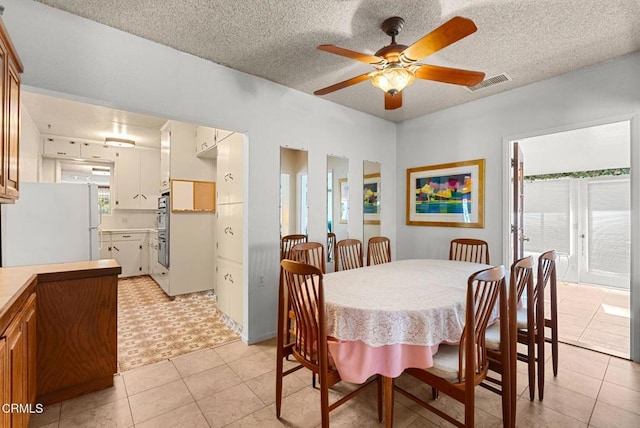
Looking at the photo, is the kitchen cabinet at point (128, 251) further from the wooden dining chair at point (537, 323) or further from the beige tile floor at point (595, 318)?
the beige tile floor at point (595, 318)

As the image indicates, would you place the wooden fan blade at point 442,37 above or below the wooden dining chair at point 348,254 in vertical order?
above

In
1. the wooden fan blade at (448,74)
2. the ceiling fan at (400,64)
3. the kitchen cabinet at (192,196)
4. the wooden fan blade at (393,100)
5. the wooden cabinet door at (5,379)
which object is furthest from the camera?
the kitchen cabinet at (192,196)

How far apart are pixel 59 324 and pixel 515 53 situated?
4035 mm

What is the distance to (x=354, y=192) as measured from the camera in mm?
3971

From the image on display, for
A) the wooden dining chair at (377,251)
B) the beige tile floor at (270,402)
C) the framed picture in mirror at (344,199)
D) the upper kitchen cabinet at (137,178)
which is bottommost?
the beige tile floor at (270,402)

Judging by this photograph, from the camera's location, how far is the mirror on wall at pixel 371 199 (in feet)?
13.4

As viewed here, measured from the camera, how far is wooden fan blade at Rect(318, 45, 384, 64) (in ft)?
5.68

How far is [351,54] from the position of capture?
5.92 feet

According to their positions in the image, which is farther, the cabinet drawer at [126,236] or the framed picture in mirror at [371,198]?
the cabinet drawer at [126,236]

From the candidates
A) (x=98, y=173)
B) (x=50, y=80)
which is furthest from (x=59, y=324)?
(x=98, y=173)

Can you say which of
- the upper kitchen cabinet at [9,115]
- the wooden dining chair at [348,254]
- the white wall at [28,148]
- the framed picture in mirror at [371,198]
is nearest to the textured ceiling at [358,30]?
the upper kitchen cabinet at [9,115]

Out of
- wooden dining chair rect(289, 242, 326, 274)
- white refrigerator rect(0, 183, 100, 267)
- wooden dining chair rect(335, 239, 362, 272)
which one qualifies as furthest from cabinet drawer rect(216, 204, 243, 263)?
white refrigerator rect(0, 183, 100, 267)

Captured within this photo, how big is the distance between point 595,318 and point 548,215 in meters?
2.84

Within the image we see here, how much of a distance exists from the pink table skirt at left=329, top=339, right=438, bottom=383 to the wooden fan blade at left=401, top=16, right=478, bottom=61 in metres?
1.60
